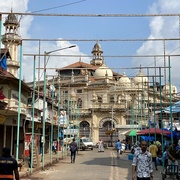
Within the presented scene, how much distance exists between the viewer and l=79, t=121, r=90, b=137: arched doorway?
68.4 metres

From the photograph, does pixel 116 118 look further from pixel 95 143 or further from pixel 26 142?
pixel 26 142

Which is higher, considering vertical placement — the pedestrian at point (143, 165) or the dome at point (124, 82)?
the dome at point (124, 82)

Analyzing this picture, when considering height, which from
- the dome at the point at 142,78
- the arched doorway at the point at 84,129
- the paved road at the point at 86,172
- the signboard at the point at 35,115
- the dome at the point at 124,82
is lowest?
the paved road at the point at 86,172

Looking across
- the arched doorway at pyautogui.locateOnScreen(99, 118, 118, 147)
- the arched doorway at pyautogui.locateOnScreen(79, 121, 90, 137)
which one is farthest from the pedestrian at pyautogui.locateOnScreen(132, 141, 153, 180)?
the arched doorway at pyautogui.locateOnScreen(79, 121, 90, 137)

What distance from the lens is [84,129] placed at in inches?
2712

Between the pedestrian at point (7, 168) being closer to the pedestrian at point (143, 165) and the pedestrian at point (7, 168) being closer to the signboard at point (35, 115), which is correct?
the pedestrian at point (143, 165)

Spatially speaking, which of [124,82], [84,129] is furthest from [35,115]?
[124,82]

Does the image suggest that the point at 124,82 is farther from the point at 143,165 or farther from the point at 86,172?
the point at 143,165

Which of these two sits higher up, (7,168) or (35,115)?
(35,115)

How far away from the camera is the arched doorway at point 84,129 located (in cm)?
6838

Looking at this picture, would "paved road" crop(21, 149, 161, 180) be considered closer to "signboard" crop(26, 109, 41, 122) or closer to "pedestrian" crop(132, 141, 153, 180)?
"signboard" crop(26, 109, 41, 122)

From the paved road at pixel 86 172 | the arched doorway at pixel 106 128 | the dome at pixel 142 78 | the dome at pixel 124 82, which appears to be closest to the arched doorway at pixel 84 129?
the arched doorway at pixel 106 128

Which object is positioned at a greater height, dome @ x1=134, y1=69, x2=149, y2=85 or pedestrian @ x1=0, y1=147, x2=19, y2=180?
dome @ x1=134, y1=69, x2=149, y2=85

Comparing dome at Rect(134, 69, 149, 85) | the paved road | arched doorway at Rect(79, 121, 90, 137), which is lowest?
the paved road
